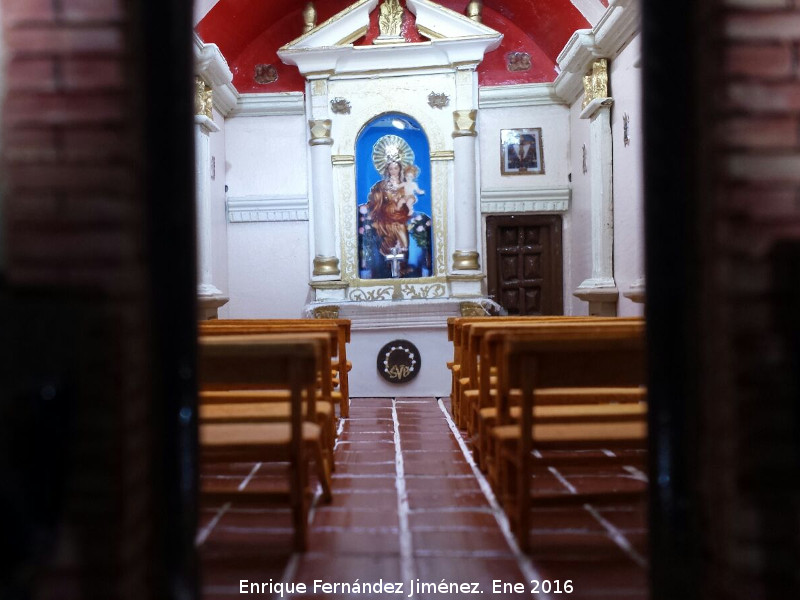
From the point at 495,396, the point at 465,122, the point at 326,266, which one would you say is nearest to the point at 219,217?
the point at 326,266

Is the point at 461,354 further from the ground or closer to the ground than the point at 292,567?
further from the ground

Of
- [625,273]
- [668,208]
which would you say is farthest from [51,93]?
[625,273]

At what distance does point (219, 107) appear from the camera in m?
7.84

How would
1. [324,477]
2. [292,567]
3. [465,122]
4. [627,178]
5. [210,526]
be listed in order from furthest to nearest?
[465,122]
[627,178]
[324,477]
[210,526]
[292,567]

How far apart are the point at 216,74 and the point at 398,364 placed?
3721 millimetres

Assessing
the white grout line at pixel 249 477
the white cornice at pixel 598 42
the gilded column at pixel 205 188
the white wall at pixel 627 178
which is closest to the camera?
the white grout line at pixel 249 477

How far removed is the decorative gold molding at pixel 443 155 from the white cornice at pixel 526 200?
0.62 metres

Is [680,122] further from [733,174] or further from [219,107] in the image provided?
[219,107]

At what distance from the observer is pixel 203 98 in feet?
22.9

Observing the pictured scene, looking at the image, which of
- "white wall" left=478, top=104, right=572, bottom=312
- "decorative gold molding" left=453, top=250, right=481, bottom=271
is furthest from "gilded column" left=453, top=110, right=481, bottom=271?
"white wall" left=478, top=104, right=572, bottom=312

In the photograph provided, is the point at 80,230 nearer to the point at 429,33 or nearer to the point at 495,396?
the point at 495,396

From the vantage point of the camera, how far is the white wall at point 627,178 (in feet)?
19.4

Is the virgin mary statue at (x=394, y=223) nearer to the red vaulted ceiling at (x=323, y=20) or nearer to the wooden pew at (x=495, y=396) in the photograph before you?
the red vaulted ceiling at (x=323, y=20)

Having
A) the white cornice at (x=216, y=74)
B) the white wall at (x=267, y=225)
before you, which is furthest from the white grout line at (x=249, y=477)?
the white wall at (x=267, y=225)
